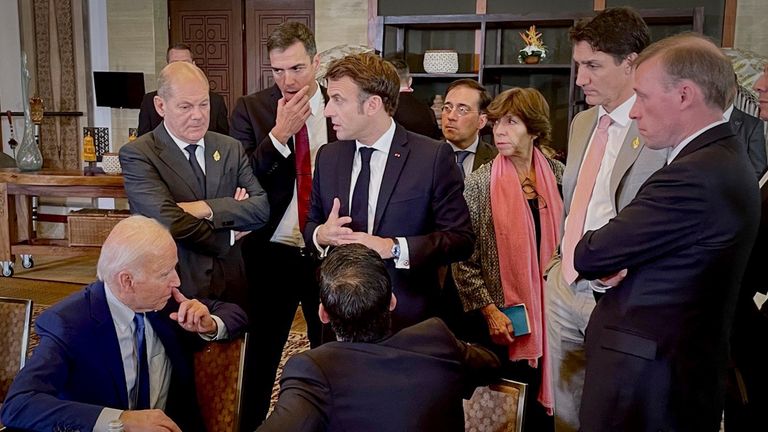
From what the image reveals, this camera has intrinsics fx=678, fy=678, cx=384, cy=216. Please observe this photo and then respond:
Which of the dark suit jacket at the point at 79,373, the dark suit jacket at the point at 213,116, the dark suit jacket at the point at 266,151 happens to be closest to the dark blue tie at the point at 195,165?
the dark suit jacket at the point at 266,151

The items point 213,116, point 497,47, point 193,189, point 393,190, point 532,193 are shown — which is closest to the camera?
point 393,190

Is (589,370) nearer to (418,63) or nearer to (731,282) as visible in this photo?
(731,282)

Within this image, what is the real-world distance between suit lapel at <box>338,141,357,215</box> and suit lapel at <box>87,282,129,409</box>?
0.77 m

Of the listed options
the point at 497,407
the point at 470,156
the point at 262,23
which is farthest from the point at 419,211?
the point at 262,23

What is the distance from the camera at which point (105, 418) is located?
1.60 m

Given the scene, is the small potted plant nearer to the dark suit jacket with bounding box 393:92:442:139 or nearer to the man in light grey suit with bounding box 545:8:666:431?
the dark suit jacket with bounding box 393:92:442:139

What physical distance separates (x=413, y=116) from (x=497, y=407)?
1809 mm

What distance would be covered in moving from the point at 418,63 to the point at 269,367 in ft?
14.0

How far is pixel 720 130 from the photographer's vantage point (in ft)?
5.31

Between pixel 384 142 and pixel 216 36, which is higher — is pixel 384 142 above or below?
below

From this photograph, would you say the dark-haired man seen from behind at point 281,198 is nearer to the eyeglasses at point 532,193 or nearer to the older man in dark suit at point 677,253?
the eyeglasses at point 532,193

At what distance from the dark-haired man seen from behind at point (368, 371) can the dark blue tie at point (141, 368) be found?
2.00 feet

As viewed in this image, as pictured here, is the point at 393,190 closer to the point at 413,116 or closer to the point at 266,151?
the point at 266,151

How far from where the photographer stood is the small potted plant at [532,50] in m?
5.80
